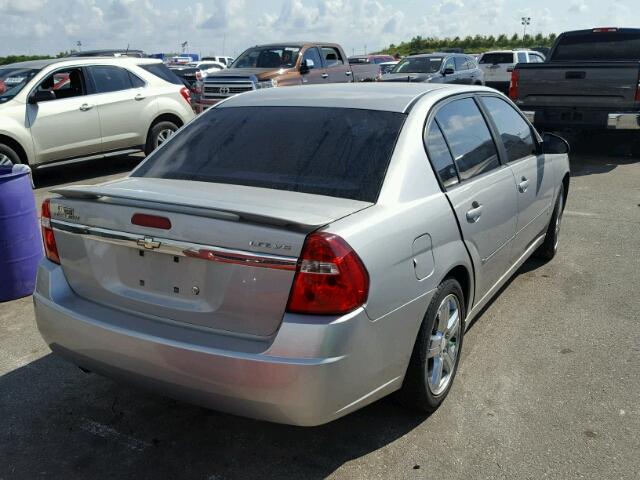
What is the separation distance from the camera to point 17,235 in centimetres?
493

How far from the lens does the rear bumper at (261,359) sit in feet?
8.21

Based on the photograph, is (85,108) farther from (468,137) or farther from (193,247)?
(193,247)

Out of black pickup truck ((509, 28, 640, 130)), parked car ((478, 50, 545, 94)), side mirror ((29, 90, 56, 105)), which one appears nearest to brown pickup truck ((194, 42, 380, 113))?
side mirror ((29, 90, 56, 105))

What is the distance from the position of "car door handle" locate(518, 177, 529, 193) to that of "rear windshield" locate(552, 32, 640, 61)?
890 centimetres

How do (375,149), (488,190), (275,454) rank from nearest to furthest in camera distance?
(275,454) → (375,149) → (488,190)

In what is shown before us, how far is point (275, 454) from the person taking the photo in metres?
3.05

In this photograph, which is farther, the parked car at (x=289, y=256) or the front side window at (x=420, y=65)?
the front side window at (x=420, y=65)

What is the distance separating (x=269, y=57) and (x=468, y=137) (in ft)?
38.7

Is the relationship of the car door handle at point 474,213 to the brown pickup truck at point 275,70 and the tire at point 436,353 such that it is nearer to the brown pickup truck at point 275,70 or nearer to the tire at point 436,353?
the tire at point 436,353

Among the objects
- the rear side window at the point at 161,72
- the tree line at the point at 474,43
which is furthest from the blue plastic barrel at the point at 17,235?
the tree line at the point at 474,43

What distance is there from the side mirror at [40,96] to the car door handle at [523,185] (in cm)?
703

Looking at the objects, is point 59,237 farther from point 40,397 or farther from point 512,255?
point 512,255

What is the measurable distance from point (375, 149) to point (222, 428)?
1.61 m

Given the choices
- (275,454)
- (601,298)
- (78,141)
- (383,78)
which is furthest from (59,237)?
(383,78)
